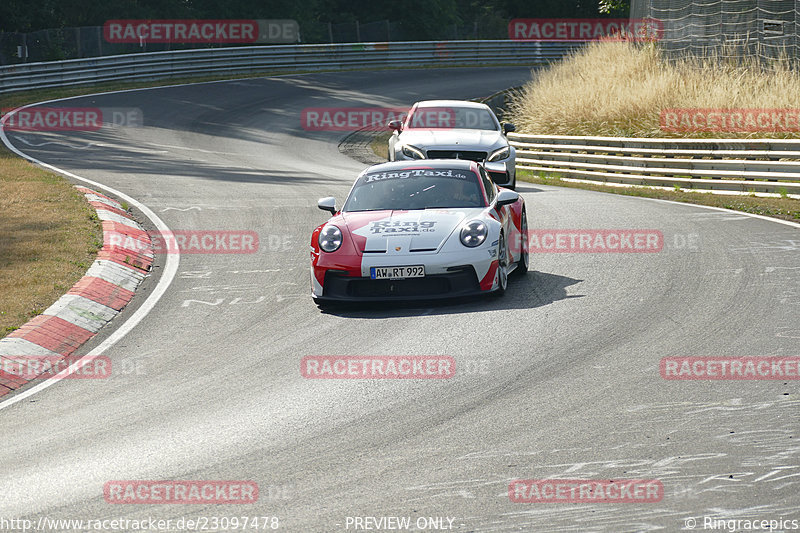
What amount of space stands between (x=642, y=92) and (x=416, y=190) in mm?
14727

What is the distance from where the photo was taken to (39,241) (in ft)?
44.6

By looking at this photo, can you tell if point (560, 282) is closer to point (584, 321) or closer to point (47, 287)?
point (584, 321)

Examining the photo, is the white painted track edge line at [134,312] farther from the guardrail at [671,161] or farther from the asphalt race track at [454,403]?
the guardrail at [671,161]

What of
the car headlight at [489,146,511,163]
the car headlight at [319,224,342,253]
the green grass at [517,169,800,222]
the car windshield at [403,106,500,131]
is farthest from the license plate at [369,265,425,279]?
the car windshield at [403,106,500,131]

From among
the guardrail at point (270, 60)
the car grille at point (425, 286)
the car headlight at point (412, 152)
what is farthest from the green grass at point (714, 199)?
the guardrail at point (270, 60)

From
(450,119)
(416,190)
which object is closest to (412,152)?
(450,119)

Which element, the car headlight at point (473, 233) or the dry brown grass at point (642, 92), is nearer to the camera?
the car headlight at point (473, 233)

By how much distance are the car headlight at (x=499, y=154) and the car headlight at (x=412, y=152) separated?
123 cm

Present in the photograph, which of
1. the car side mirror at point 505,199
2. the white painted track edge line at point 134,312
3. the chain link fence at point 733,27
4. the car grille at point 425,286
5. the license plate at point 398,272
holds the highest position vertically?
the chain link fence at point 733,27

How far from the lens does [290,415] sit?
7.14 metres

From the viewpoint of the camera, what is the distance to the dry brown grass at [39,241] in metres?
10.9

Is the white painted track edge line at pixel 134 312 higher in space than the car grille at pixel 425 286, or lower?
lower

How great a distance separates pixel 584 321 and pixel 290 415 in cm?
339

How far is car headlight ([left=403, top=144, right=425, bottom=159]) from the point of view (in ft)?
60.5
